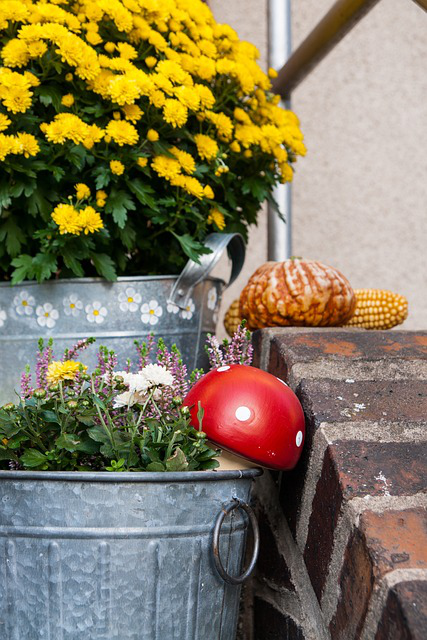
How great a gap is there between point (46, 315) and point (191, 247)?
1.02ft

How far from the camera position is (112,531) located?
0.81m

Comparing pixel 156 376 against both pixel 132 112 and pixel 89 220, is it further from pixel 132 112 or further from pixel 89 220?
pixel 132 112

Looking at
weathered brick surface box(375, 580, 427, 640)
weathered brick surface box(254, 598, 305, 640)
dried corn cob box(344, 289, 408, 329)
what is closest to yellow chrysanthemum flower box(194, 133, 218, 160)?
dried corn cob box(344, 289, 408, 329)

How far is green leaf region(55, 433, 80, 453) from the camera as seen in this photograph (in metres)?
0.84

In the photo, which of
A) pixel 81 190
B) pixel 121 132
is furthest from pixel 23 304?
pixel 121 132

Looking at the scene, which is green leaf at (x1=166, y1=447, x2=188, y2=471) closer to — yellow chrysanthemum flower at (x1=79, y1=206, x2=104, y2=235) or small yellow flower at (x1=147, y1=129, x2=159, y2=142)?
yellow chrysanthemum flower at (x1=79, y1=206, x2=104, y2=235)

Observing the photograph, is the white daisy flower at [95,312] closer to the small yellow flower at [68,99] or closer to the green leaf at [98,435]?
the small yellow flower at [68,99]

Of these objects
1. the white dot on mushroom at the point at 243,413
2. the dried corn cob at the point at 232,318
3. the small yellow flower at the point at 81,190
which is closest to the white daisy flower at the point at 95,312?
the small yellow flower at the point at 81,190

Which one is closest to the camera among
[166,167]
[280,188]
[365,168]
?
[166,167]

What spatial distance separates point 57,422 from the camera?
2.89 ft

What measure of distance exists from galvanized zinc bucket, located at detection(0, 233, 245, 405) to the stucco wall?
1.01m

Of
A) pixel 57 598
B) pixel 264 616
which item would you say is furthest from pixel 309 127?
pixel 57 598

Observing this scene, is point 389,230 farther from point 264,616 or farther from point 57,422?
point 57,422

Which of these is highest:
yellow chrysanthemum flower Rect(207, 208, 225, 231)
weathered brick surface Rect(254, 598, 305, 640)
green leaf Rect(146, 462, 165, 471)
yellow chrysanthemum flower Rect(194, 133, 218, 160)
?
yellow chrysanthemum flower Rect(194, 133, 218, 160)
